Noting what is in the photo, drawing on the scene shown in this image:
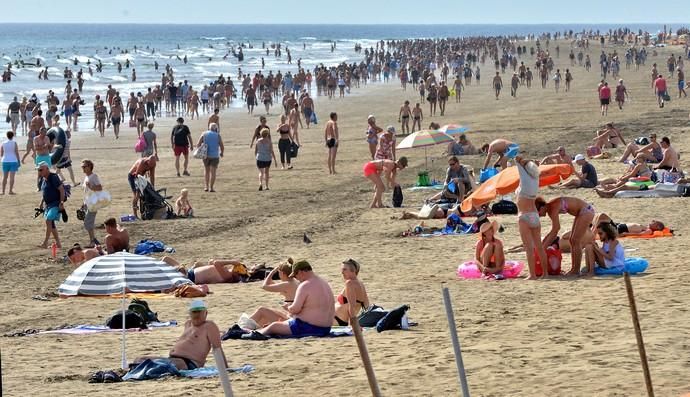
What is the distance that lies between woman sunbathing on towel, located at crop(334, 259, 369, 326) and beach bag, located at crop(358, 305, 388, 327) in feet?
0.30

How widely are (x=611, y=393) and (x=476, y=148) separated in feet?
63.6

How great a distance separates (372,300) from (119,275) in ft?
8.39

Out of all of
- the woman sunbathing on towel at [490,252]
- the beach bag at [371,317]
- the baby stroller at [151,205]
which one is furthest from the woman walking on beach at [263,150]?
the beach bag at [371,317]

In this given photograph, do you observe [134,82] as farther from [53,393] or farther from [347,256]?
[53,393]

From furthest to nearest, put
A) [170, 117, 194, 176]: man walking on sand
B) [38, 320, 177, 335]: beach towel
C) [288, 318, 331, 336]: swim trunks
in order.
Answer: [170, 117, 194, 176]: man walking on sand < [38, 320, 177, 335]: beach towel < [288, 318, 331, 336]: swim trunks

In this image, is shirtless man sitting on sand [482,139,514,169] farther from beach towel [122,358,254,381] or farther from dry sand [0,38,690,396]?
beach towel [122,358,254,381]

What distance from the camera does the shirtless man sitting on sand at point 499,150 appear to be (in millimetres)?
14594

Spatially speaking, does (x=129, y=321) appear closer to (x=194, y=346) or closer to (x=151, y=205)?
(x=194, y=346)

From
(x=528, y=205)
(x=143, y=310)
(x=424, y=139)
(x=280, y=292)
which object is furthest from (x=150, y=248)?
(x=424, y=139)

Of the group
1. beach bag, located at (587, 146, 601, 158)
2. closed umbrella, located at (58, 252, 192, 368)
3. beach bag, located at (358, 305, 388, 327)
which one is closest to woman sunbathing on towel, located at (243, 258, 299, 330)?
beach bag, located at (358, 305, 388, 327)

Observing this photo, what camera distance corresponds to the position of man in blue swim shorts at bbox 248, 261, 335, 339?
1022 centimetres

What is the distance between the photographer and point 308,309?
10.3m

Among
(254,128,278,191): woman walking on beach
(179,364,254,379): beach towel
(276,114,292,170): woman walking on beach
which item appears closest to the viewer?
(179,364,254,379): beach towel

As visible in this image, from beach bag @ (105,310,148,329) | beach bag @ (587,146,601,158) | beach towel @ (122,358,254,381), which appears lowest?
beach bag @ (587,146,601,158)
